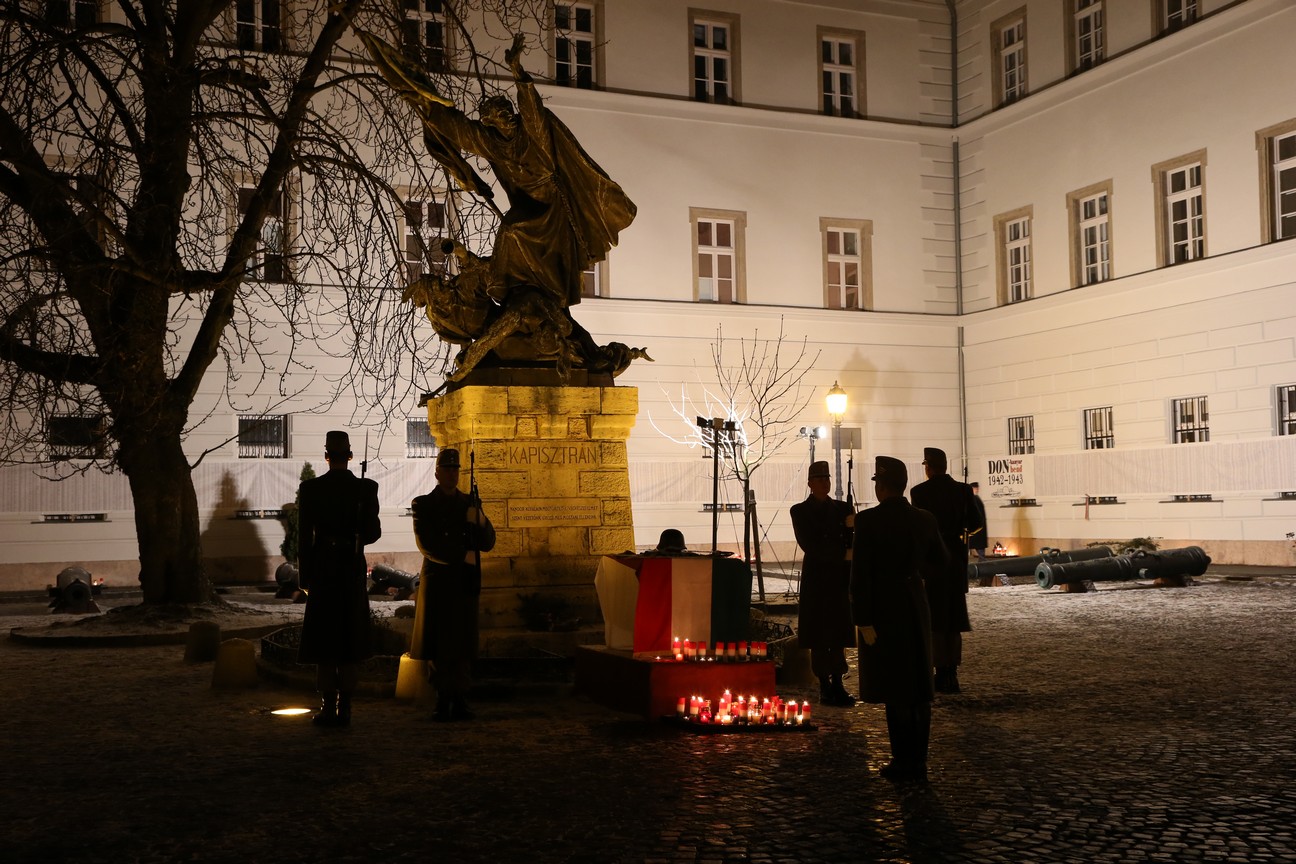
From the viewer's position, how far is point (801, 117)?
3247cm

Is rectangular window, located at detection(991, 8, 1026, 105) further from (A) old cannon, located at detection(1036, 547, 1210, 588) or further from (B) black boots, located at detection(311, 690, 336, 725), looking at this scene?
(B) black boots, located at detection(311, 690, 336, 725)

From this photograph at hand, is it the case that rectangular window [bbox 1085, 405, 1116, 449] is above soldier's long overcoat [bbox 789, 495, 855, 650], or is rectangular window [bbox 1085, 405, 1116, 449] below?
above

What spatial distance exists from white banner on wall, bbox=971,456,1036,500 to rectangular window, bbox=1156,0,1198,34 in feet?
30.8

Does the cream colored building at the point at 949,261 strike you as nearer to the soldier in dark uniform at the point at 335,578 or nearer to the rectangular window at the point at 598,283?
the rectangular window at the point at 598,283

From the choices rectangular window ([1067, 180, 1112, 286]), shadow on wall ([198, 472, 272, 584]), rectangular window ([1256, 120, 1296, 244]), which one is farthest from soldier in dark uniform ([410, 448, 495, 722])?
rectangular window ([1067, 180, 1112, 286])

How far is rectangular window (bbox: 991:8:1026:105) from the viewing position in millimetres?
32656

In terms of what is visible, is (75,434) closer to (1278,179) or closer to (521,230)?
(521,230)

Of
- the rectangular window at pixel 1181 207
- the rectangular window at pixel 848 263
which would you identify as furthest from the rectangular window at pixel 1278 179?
the rectangular window at pixel 848 263

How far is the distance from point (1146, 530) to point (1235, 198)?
6.60m

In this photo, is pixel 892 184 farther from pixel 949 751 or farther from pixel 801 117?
pixel 949 751

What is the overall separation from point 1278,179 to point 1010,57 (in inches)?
354

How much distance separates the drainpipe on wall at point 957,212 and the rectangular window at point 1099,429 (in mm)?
4047

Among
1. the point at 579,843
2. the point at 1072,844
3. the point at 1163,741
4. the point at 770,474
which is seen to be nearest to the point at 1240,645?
the point at 1163,741

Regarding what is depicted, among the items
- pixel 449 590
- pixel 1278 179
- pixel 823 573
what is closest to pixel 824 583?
pixel 823 573
